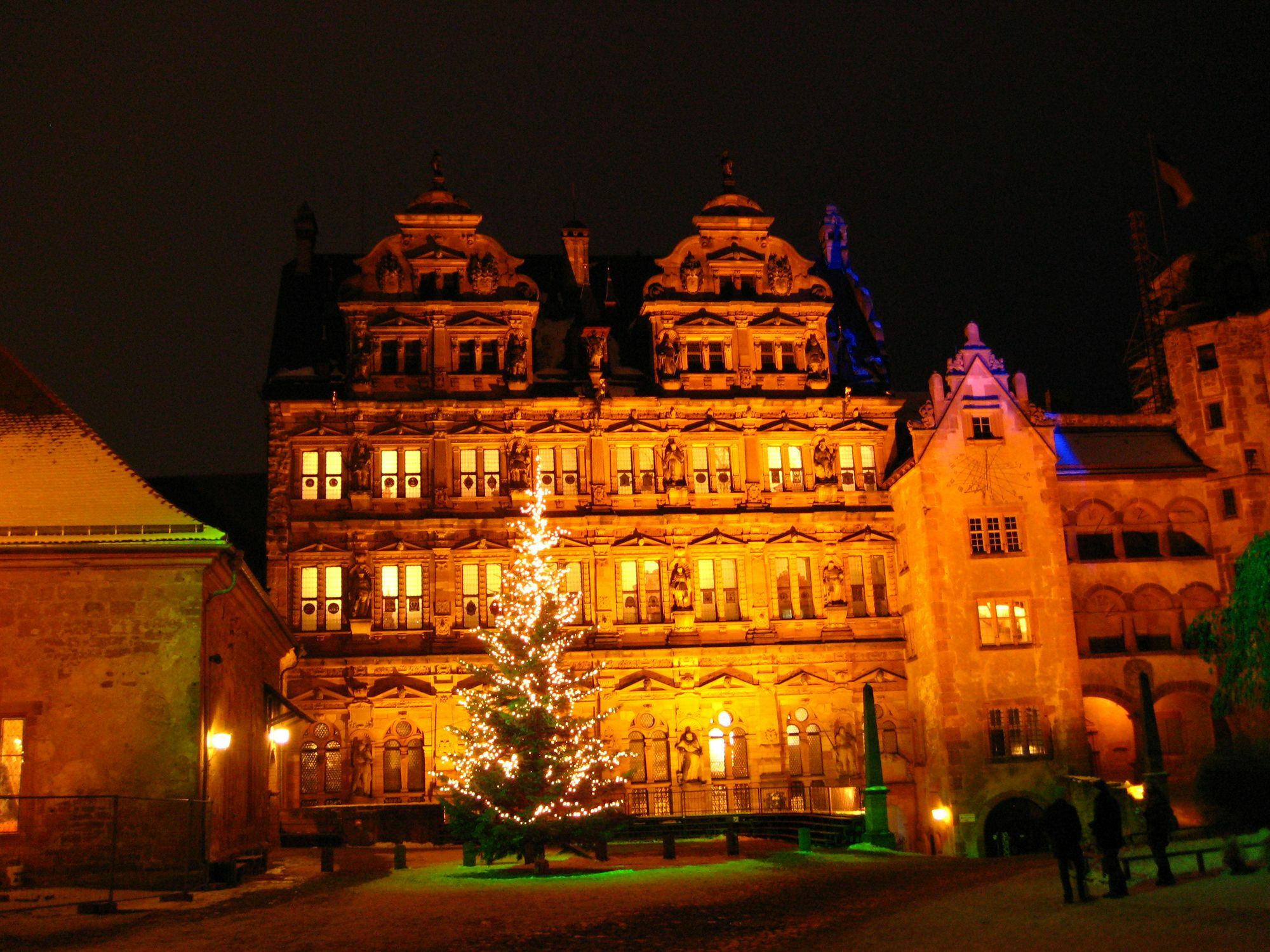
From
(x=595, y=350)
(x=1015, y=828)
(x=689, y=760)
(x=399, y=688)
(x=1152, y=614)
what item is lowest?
(x=1015, y=828)

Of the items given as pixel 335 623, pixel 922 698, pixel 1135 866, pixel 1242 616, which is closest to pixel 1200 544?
pixel 922 698

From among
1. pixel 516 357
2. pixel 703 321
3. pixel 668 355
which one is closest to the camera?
pixel 516 357

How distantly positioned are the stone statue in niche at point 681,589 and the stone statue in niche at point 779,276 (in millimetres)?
11041

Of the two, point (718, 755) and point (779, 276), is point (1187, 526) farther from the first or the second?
point (718, 755)

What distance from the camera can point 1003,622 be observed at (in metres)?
43.7

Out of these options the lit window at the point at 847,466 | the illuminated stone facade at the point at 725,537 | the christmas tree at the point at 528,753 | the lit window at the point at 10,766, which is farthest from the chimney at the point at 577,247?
the lit window at the point at 10,766

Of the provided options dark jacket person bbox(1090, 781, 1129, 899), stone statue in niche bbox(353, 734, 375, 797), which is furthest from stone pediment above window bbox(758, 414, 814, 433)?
dark jacket person bbox(1090, 781, 1129, 899)

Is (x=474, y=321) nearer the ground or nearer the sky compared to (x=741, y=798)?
nearer the sky

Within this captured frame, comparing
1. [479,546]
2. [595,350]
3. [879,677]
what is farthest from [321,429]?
[879,677]

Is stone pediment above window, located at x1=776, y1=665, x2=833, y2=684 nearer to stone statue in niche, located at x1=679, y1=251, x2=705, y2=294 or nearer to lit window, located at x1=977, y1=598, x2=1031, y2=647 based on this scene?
lit window, located at x1=977, y1=598, x2=1031, y2=647

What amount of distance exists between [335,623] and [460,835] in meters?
14.9

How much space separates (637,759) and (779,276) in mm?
17933

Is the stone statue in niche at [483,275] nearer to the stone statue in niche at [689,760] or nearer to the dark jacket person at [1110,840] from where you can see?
the stone statue in niche at [689,760]

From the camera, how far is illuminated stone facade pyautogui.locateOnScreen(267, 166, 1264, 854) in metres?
42.6
